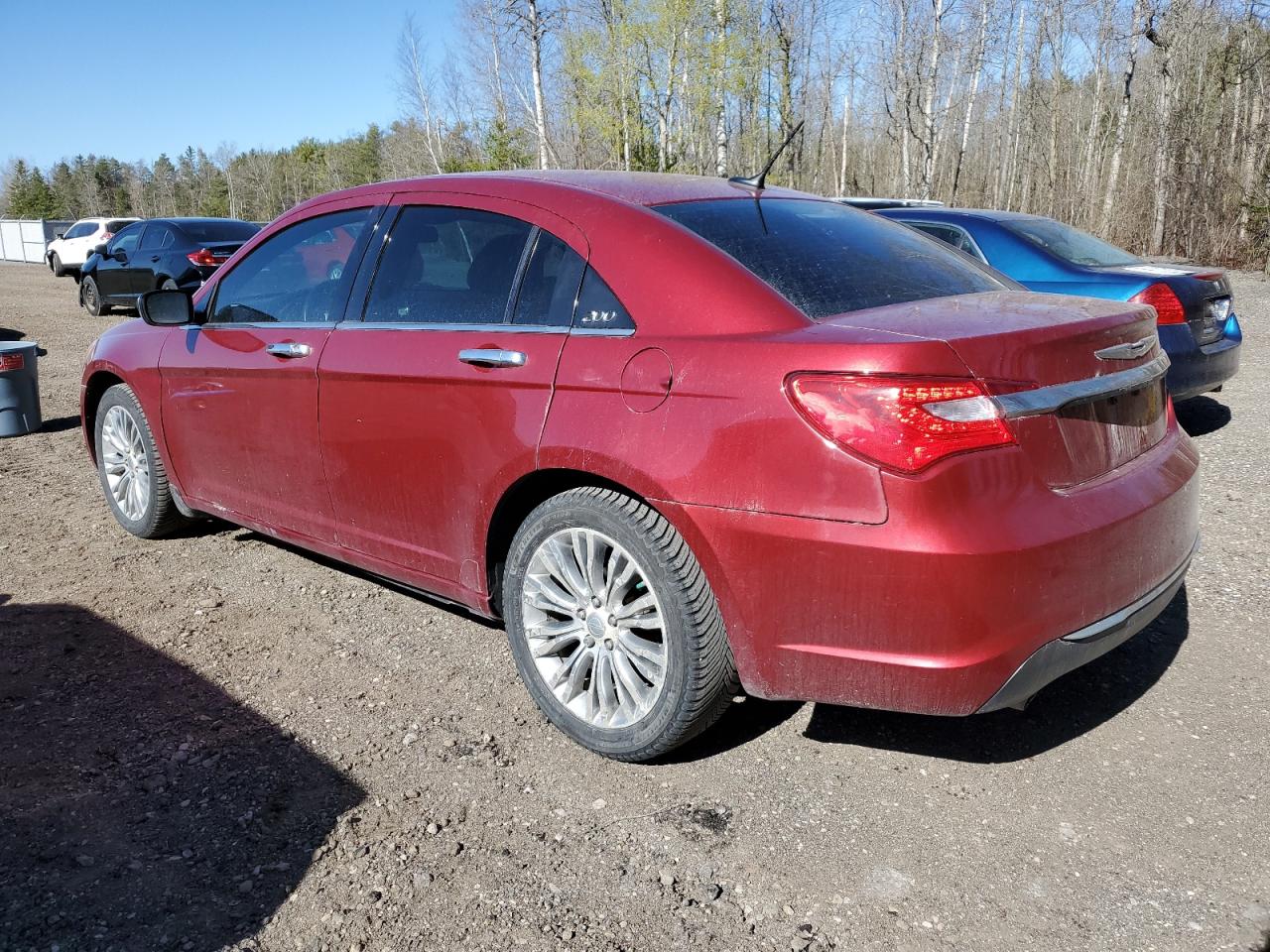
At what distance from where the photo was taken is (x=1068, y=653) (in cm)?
249

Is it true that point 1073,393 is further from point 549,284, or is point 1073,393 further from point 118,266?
point 118,266

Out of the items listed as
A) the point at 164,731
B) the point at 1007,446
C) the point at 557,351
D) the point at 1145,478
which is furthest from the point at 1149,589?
the point at 164,731

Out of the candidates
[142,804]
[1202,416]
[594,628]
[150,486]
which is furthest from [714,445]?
[1202,416]

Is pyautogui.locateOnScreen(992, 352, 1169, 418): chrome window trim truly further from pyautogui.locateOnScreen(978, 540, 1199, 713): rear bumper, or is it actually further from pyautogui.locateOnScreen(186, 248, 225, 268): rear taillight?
pyautogui.locateOnScreen(186, 248, 225, 268): rear taillight

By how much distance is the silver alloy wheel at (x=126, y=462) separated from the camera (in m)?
4.96

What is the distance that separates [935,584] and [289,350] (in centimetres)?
262

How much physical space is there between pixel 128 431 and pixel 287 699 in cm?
232

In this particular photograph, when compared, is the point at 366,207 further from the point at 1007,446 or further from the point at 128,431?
the point at 1007,446

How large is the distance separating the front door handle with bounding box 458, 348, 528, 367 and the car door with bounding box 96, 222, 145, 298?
1598 cm

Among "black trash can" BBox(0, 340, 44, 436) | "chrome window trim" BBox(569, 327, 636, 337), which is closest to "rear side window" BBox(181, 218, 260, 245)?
"black trash can" BBox(0, 340, 44, 436)

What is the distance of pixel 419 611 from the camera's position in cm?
415

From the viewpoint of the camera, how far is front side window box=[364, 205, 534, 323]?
3232 mm

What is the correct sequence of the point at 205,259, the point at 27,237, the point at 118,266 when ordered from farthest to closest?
the point at 27,237
the point at 118,266
the point at 205,259

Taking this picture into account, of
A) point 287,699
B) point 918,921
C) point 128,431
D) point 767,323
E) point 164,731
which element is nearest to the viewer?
point 918,921
